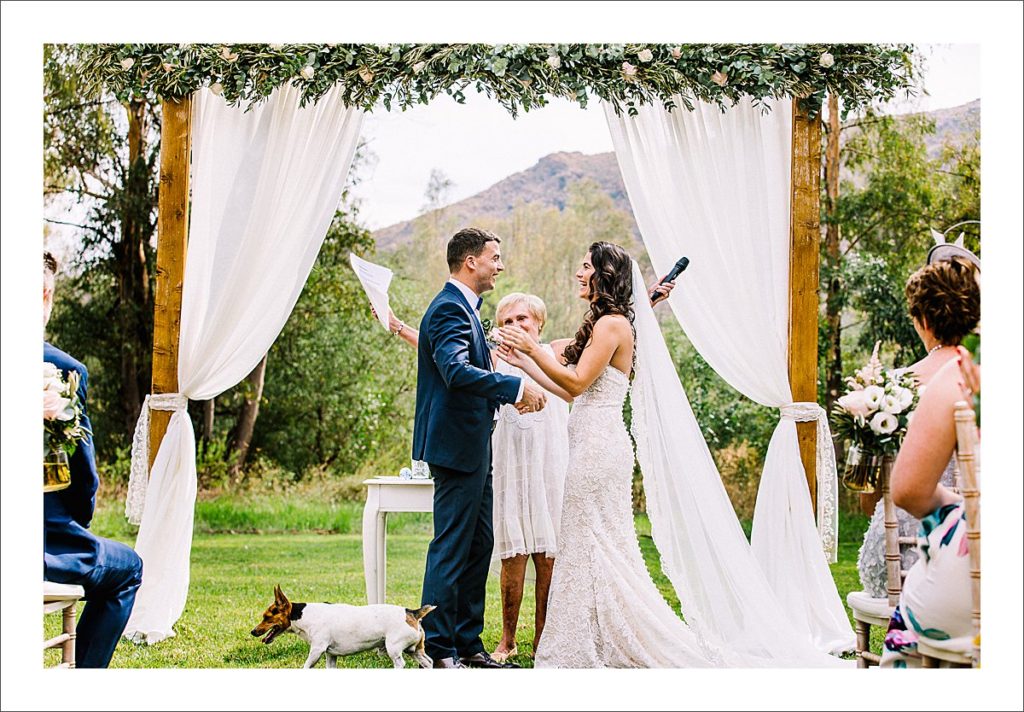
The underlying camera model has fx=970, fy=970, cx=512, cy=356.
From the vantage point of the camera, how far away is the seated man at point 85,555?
11.6 feet

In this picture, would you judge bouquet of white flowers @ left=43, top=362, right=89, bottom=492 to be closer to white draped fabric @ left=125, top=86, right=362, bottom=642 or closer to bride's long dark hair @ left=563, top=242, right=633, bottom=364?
white draped fabric @ left=125, top=86, right=362, bottom=642

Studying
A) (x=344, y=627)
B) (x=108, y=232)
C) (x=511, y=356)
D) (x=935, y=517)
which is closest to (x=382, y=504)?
(x=344, y=627)

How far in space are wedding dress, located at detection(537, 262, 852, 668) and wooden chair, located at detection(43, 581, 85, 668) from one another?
1.84m

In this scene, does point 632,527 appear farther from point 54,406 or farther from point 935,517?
point 54,406

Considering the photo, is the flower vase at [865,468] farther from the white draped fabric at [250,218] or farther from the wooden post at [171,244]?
the wooden post at [171,244]

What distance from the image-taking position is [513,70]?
184 inches

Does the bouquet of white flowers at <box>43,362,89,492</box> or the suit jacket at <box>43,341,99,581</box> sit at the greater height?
the bouquet of white flowers at <box>43,362,89,492</box>

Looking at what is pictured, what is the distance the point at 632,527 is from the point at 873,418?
1.26m

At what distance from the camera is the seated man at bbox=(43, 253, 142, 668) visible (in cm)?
354

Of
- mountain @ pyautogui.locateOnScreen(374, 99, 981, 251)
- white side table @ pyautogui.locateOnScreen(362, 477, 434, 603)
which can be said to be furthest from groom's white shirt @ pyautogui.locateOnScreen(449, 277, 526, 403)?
mountain @ pyautogui.locateOnScreen(374, 99, 981, 251)

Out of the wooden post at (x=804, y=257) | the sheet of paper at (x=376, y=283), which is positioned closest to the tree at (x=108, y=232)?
the sheet of paper at (x=376, y=283)

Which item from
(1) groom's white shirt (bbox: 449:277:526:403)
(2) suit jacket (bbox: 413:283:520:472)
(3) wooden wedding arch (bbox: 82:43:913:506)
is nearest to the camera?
(2) suit jacket (bbox: 413:283:520:472)

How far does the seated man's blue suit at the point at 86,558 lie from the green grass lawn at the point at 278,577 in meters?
0.64
